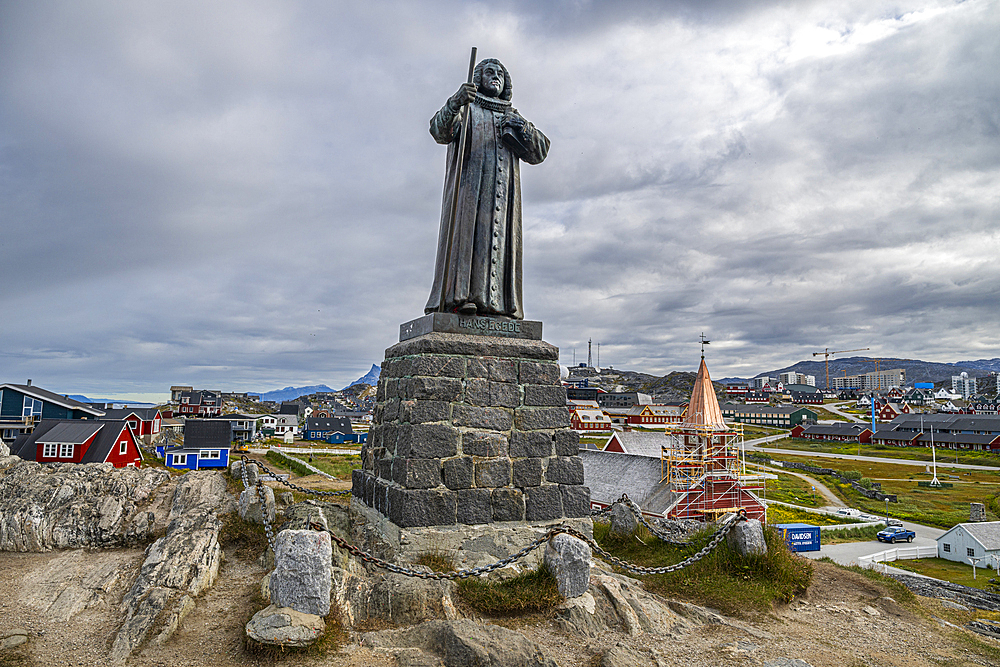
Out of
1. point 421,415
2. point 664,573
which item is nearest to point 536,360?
point 421,415

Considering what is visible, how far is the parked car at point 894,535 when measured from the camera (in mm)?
34562

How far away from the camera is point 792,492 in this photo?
1943 inches

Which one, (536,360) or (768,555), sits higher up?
(536,360)

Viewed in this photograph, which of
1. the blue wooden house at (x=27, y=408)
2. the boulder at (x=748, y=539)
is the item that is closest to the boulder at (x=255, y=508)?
the boulder at (x=748, y=539)

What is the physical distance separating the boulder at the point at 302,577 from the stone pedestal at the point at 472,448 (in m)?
1.62

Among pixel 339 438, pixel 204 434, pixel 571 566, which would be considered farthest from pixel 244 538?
pixel 339 438

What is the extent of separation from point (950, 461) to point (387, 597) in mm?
86374

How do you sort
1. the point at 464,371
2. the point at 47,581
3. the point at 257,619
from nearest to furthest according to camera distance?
the point at 257,619, the point at 47,581, the point at 464,371

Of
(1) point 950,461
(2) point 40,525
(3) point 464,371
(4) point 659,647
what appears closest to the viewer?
(4) point 659,647

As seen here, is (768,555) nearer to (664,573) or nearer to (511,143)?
(664,573)

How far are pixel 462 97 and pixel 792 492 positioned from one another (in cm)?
5137

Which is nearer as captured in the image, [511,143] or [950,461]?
[511,143]

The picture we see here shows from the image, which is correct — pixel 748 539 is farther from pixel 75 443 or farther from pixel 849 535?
pixel 849 535

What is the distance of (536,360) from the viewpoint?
7738 mm
